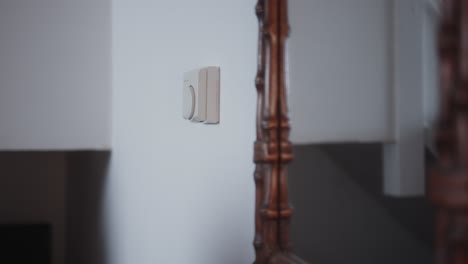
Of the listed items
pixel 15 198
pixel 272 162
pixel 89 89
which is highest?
pixel 89 89

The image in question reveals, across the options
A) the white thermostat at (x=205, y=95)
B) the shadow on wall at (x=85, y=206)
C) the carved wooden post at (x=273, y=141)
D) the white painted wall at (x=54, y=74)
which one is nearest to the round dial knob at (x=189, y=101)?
the white thermostat at (x=205, y=95)

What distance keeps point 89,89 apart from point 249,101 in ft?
2.61

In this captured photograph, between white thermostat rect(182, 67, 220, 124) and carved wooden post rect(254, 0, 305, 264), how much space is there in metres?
0.18

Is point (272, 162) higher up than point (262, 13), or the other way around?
point (262, 13)

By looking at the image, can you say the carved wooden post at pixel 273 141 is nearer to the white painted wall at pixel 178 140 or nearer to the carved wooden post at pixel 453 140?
the white painted wall at pixel 178 140

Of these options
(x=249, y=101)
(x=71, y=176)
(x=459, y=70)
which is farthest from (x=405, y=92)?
(x=71, y=176)

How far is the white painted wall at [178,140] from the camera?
2.72ft

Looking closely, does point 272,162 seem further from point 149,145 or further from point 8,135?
point 8,135

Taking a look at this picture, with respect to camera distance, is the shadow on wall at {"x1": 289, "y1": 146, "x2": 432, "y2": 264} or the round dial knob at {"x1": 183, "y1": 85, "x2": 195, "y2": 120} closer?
the shadow on wall at {"x1": 289, "y1": 146, "x2": 432, "y2": 264}

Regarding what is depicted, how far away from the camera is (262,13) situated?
0.71 metres

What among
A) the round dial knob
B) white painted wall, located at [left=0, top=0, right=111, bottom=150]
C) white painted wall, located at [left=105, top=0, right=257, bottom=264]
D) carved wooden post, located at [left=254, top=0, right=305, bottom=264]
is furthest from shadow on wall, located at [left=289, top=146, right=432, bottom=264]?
white painted wall, located at [left=0, top=0, right=111, bottom=150]

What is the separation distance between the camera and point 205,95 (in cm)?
88

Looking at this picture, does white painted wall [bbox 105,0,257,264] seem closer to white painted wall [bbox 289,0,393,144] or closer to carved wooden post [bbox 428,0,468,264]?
white painted wall [bbox 289,0,393,144]

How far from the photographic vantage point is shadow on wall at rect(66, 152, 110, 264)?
176 centimetres
